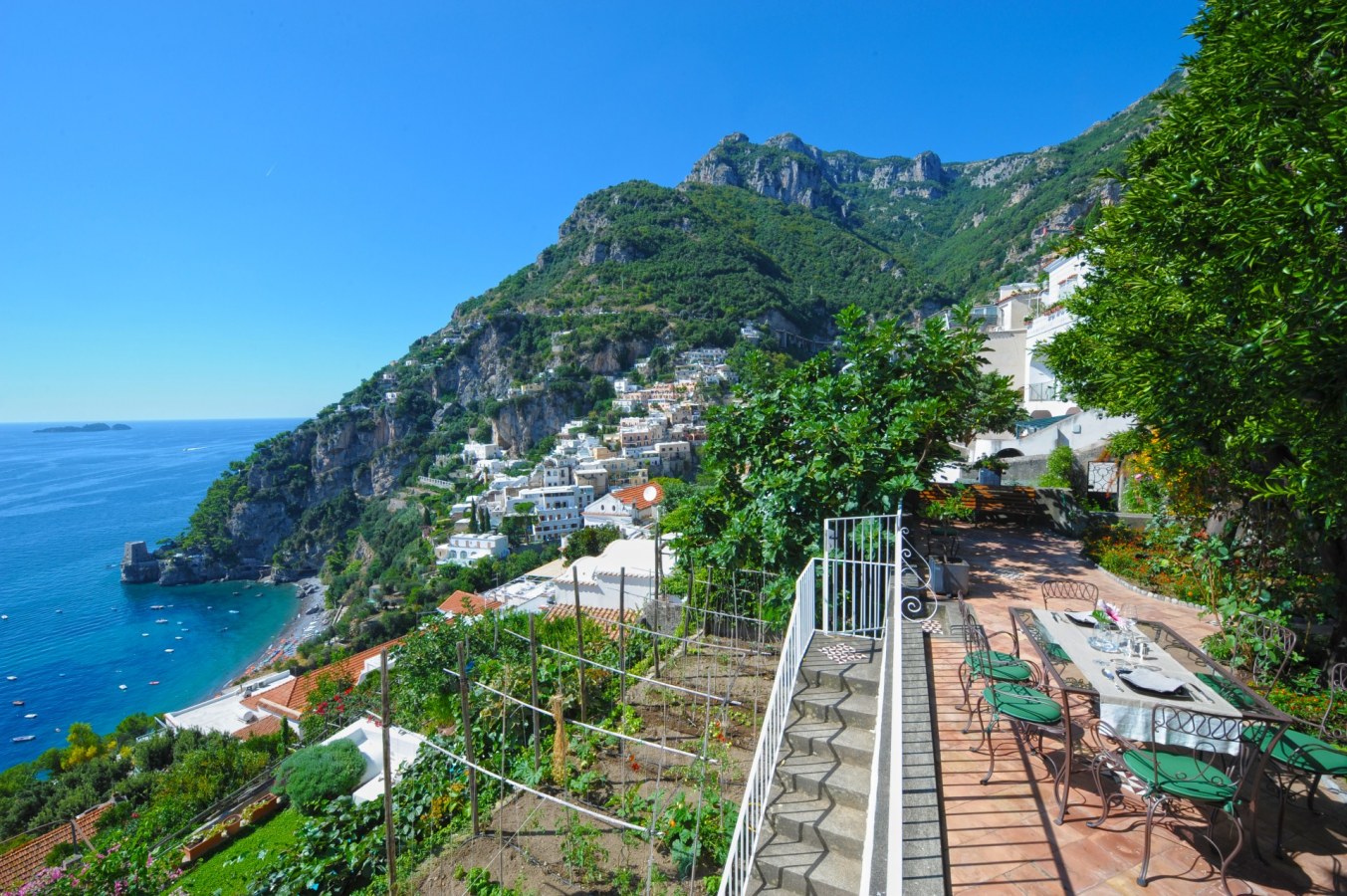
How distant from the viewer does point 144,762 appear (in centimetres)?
2061

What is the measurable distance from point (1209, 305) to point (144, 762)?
103ft

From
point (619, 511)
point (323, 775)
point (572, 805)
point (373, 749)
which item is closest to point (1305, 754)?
point (572, 805)

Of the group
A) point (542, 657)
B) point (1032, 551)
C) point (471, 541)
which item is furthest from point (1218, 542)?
point (471, 541)

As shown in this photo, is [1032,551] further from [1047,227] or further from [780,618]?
[1047,227]

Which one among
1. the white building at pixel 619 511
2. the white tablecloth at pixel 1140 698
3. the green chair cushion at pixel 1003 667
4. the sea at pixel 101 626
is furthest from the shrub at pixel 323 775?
the white building at pixel 619 511

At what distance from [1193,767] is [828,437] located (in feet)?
12.7

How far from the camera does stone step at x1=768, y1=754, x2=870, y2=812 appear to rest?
308cm

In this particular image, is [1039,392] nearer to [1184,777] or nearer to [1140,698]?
[1140,698]

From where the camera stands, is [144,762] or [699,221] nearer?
[144,762]

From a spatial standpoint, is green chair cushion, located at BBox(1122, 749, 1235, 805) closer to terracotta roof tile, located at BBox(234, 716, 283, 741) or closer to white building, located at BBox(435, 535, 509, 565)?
terracotta roof tile, located at BBox(234, 716, 283, 741)

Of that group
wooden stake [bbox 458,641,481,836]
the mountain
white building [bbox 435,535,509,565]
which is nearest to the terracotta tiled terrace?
wooden stake [bbox 458,641,481,836]

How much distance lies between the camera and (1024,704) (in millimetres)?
3102

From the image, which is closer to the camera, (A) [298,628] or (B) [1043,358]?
(B) [1043,358]

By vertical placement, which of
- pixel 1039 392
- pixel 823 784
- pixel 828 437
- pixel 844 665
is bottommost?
pixel 823 784
